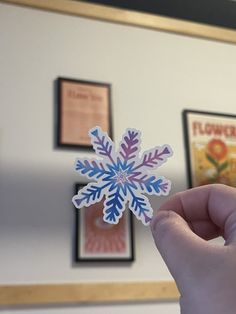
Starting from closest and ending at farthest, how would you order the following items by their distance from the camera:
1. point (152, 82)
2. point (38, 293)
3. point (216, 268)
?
point (216, 268) → point (38, 293) → point (152, 82)

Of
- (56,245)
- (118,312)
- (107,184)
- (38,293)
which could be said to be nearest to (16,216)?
(56,245)

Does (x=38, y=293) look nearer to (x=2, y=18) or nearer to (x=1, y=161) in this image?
(x=1, y=161)

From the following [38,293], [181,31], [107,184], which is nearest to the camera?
[107,184]

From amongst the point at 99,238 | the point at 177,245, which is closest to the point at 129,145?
the point at 177,245

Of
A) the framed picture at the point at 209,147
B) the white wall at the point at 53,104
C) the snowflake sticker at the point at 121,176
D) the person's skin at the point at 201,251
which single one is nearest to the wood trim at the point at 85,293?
the white wall at the point at 53,104

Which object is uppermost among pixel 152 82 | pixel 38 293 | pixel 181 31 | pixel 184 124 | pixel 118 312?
pixel 181 31

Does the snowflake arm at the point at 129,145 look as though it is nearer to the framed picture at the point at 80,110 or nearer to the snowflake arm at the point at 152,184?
the snowflake arm at the point at 152,184
